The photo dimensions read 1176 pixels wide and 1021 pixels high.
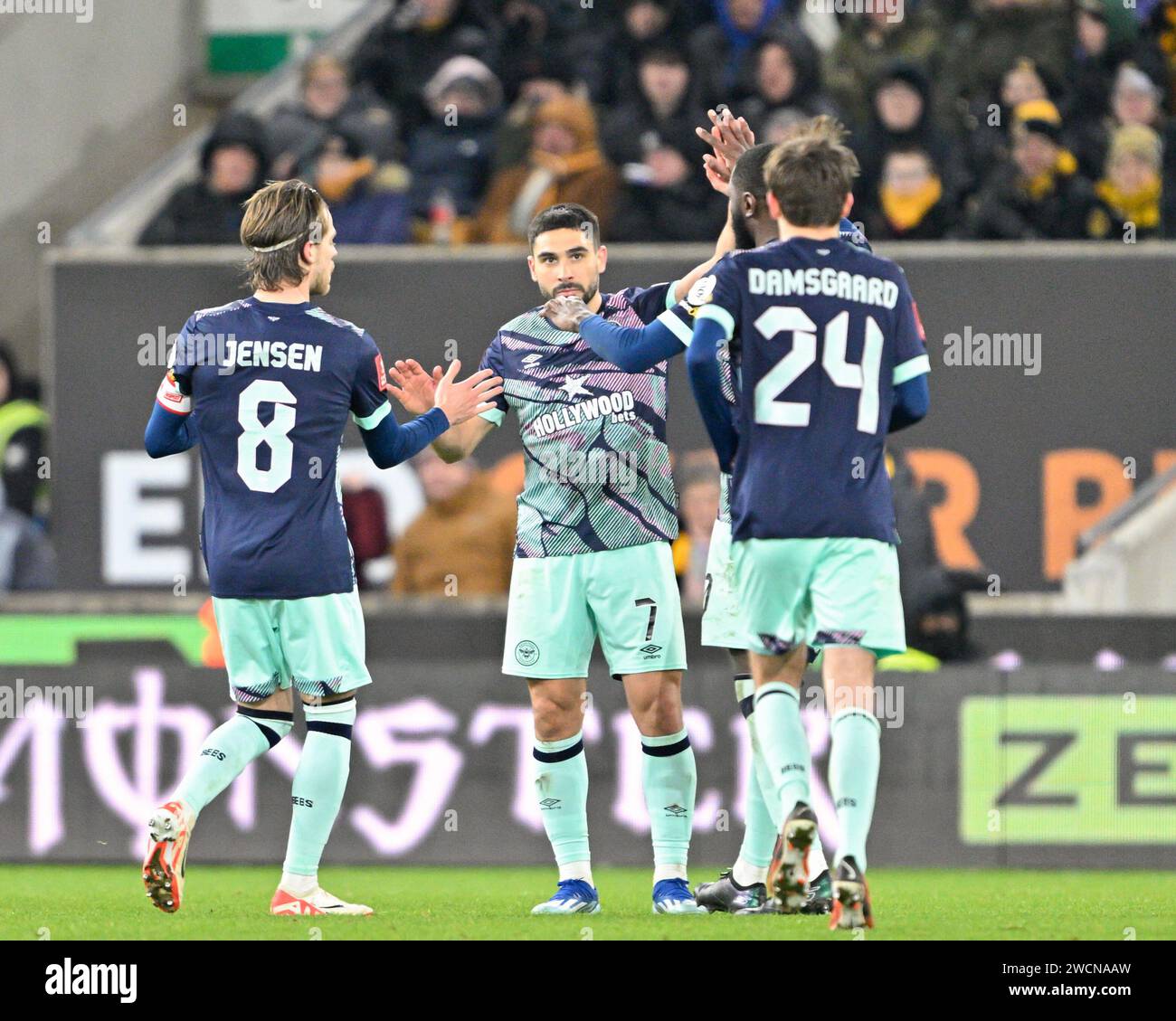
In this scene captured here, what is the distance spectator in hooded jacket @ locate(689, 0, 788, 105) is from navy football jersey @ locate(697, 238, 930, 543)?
8.00 meters

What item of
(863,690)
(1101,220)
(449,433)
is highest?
(1101,220)

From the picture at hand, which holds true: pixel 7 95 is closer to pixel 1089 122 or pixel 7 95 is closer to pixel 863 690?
pixel 1089 122

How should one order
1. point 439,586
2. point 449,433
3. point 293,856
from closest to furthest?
1. point 293,856
2. point 449,433
3. point 439,586

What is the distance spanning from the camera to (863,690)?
6105 millimetres

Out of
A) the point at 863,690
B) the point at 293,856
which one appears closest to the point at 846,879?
the point at 863,690

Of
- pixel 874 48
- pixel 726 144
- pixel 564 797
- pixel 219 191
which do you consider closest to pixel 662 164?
pixel 874 48

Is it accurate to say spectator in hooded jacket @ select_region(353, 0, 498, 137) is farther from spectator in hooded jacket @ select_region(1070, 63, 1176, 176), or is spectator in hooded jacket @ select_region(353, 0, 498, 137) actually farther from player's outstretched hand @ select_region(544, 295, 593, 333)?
A: player's outstretched hand @ select_region(544, 295, 593, 333)

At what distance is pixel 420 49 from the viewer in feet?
49.5

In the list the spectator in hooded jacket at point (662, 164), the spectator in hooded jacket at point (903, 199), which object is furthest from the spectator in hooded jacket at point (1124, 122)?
the spectator in hooded jacket at point (662, 164)

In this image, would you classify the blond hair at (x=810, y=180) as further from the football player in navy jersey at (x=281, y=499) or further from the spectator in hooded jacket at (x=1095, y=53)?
the spectator in hooded jacket at (x=1095, y=53)

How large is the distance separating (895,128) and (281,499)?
749 centimetres

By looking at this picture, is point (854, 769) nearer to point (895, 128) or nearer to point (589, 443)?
point (589, 443)

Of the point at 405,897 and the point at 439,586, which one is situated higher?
the point at 439,586

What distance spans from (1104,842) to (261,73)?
35.6ft
